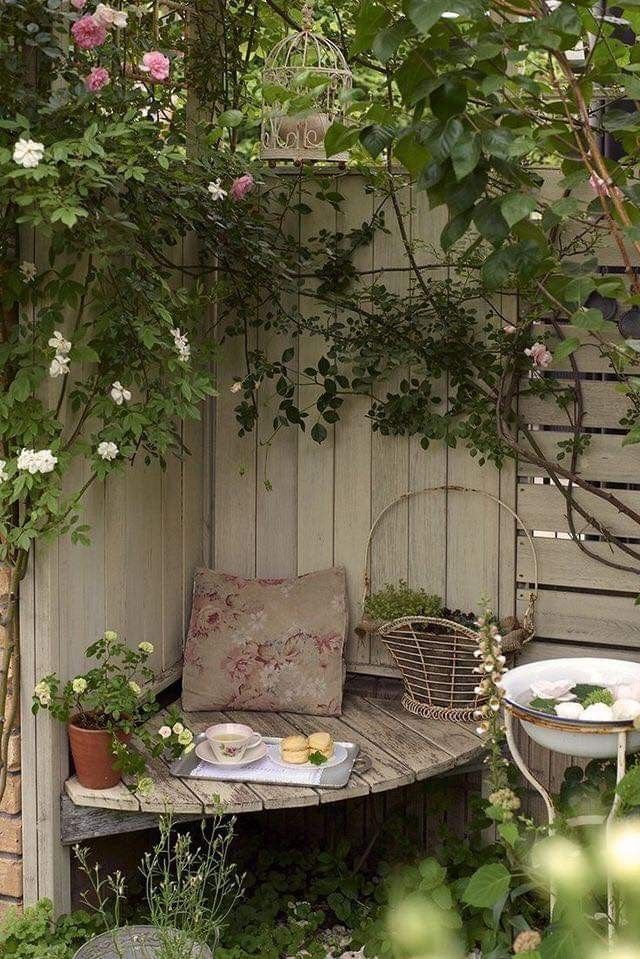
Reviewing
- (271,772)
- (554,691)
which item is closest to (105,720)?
(271,772)

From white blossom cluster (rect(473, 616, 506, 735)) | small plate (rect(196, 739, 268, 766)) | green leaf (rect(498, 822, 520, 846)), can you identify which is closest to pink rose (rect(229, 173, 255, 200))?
white blossom cluster (rect(473, 616, 506, 735))

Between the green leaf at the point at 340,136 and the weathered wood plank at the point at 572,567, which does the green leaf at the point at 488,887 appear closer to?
the weathered wood plank at the point at 572,567

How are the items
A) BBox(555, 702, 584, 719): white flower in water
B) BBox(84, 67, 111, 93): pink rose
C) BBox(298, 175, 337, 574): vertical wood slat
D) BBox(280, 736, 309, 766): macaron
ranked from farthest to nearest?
1. BBox(298, 175, 337, 574): vertical wood slat
2. BBox(280, 736, 309, 766): macaron
3. BBox(84, 67, 111, 93): pink rose
4. BBox(555, 702, 584, 719): white flower in water

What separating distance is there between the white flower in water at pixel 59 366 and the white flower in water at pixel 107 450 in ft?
0.64

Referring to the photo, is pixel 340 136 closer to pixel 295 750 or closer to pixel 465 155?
pixel 465 155

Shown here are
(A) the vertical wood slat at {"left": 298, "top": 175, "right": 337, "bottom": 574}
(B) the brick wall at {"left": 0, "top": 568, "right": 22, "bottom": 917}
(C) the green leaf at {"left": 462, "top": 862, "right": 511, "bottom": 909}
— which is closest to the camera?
(C) the green leaf at {"left": 462, "top": 862, "right": 511, "bottom": 909}

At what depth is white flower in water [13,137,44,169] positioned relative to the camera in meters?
2.24

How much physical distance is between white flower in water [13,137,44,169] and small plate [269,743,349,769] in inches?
62.4

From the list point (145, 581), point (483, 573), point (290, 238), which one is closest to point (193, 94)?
point (290, 238)

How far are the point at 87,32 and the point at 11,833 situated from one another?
1.91 m

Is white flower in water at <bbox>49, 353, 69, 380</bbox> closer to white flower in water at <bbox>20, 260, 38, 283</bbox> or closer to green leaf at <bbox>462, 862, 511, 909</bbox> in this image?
white flower in water at <bbox>20, 260, 38, 283</bbox>

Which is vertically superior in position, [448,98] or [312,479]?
[448,98]

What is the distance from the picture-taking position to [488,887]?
2094 mm

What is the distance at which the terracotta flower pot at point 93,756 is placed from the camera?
2.70 m
